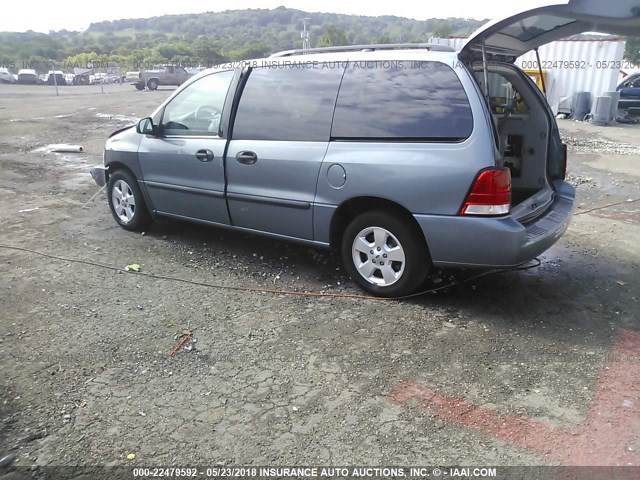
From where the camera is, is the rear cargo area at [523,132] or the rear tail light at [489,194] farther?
the rear cargo area at [523,132]

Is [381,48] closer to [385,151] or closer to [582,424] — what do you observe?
[385,151]

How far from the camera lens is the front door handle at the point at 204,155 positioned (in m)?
4.80

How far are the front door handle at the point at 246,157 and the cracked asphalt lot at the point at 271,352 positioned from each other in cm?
100

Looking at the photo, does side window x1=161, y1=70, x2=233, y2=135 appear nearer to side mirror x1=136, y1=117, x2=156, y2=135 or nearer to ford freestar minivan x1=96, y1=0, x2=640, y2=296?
ford freestar minivan x1=96, y1=0, x2=640, y2=296

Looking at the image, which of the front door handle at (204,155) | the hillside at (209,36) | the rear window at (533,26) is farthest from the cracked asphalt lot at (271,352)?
the hillside at (209,36)

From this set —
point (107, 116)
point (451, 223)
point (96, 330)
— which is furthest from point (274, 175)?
point (107, 116)

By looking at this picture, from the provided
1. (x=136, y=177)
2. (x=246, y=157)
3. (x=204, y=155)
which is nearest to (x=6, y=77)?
(x=136, y=177)

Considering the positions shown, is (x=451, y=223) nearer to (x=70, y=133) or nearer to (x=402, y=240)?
(x=402, y=240)

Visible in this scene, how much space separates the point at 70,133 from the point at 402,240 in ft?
41.1

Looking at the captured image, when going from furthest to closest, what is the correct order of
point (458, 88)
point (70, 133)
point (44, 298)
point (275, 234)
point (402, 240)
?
point (70, 133)
point (275, 234)
point (44, 298)
point (402, 240)
point (458, 88)

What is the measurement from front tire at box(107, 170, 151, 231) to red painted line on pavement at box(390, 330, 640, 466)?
→ 373 cm

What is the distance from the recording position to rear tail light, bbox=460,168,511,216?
3.54 m

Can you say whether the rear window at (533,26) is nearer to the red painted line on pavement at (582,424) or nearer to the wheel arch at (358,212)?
the wheel arch at (358,212)

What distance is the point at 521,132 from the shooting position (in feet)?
16.0
